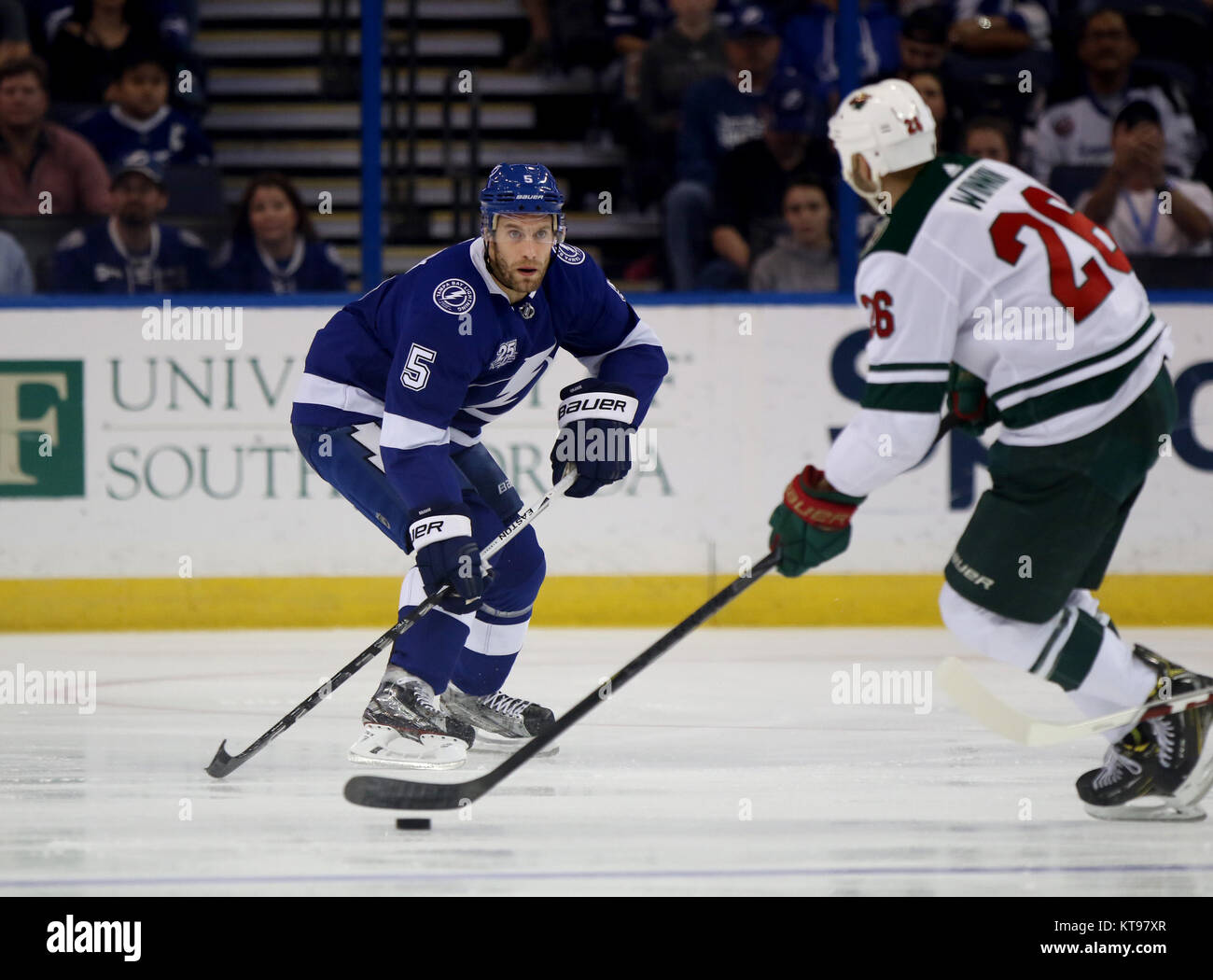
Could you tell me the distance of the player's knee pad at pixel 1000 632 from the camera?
2857 millimetres

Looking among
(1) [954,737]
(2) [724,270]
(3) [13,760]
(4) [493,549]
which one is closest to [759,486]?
(2) [724,270]

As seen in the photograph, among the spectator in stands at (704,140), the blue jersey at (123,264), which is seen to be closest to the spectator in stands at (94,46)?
the blue jersey at (123,264)

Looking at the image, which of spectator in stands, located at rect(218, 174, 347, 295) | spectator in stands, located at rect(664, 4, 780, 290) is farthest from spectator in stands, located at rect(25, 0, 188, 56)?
spectator in stands, located at rect(664, 4, 780, 290)

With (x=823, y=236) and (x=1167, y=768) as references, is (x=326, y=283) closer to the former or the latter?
(x=823, y=236)

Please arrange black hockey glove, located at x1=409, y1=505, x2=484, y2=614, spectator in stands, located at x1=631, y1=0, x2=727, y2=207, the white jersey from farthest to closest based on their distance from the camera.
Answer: spectator in stands, located at x1=631, y1=0, x2=727, y2=207 → black hockey glove, located at x1=409, y1=505, x2=484, y2=614 → the white jersey

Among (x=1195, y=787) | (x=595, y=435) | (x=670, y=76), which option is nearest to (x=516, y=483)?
(x=670, y=76)

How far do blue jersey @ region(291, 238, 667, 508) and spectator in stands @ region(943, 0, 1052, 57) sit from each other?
3005 millimetres

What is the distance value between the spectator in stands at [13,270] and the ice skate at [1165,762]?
4014mm

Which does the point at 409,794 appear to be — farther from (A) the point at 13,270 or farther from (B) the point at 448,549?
(A) the point at 13,270

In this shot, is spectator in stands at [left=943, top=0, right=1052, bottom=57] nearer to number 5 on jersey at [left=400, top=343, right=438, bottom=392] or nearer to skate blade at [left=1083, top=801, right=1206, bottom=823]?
number 5 on jersey at [left=400, top=343, right=438, bottom=392]

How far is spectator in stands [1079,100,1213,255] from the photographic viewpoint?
5.90 m

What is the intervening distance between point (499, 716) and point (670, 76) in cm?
304
